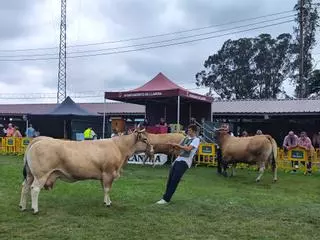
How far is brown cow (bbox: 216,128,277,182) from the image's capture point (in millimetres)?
14188

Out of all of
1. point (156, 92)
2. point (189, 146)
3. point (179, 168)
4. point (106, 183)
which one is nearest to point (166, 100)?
point (156, 92)

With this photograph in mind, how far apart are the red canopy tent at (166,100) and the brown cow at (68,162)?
9.14 m

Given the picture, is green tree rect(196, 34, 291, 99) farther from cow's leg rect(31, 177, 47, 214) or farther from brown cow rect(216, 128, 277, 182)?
cow's leg rect(31, 177, 47, 214)

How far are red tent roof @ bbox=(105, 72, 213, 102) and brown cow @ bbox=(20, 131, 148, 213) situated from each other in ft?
31.2

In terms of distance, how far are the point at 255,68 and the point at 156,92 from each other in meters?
34.8

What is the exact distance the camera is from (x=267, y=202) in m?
9.76

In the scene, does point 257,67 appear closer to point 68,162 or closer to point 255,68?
point 255,68

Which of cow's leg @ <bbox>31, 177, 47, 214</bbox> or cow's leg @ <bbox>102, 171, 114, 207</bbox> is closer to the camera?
cow's leg @ <bbox>31, 177, 47, 214</bbox>

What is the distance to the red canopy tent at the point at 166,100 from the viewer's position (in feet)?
62.2

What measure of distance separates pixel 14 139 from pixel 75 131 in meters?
4.90

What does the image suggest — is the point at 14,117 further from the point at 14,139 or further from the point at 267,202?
the point at 267,202

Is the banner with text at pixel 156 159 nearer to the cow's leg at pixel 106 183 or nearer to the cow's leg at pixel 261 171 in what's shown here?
the cow's leg at pixel 261 171

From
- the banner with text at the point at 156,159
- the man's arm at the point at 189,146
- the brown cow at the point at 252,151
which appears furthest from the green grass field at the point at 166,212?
the banner with text at the point at 156,159

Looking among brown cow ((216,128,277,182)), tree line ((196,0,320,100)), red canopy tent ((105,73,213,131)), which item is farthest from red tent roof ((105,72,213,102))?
tree line ((196,0,320,100))
